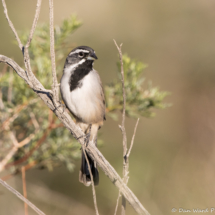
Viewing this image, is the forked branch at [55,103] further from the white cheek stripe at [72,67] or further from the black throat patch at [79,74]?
the white cheek stripe at [72,67]

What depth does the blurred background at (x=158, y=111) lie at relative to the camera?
4.43 meters

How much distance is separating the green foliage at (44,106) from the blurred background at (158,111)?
2.88 feet

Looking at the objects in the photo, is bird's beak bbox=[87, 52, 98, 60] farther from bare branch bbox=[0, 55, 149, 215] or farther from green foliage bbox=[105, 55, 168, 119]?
bare branch bbox=[0, 55, 149, 215]

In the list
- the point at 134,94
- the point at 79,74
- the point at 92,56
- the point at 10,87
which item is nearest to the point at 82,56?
the point at 92,56

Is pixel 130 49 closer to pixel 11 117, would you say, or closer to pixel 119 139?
pixel 119 139

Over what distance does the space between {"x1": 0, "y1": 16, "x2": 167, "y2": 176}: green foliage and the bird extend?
21 centimetres

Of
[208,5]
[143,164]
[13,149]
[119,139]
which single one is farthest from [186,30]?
[13,149]

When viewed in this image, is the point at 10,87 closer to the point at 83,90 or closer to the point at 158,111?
the point at 83,90

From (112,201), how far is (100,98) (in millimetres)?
1835

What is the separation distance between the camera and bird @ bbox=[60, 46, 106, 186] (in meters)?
3.57

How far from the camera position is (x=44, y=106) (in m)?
3.91

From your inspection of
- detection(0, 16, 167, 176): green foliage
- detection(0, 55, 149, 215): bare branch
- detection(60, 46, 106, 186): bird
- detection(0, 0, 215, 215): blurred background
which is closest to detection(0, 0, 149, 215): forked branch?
detection(0, 55, 149, 215): bare branch

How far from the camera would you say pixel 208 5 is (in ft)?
23.0

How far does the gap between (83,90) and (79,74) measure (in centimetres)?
20
